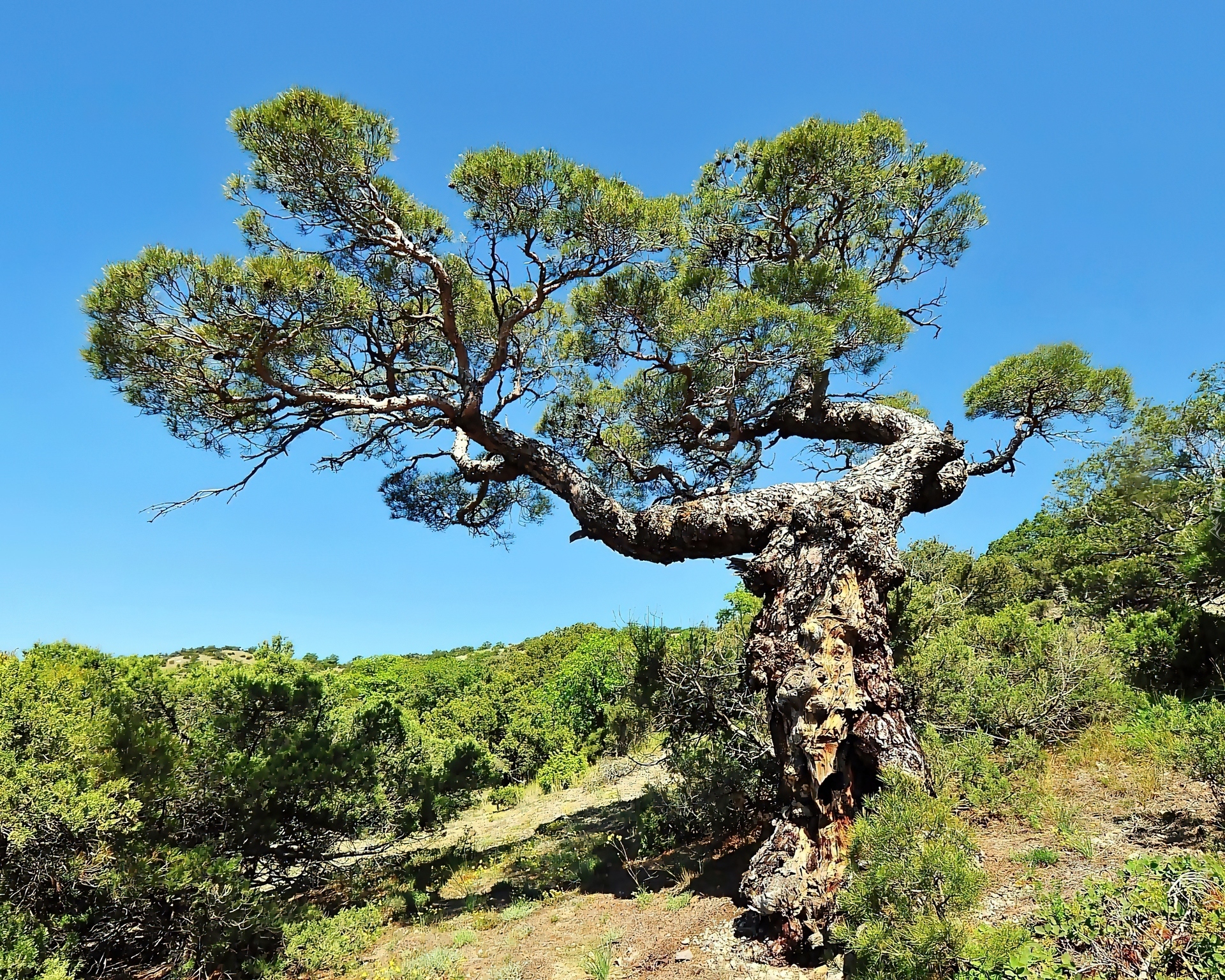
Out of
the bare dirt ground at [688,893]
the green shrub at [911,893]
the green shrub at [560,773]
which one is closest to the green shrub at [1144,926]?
the green shrub at [911,893]

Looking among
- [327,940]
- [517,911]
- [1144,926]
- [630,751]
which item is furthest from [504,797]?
[1144,926]

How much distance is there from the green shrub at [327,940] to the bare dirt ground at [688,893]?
0.16 meters

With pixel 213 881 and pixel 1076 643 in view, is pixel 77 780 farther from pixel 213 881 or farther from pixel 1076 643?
pixel 1076 643

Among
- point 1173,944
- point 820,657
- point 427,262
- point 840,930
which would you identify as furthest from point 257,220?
point 1173,944

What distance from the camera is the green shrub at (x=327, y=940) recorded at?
5047 mm

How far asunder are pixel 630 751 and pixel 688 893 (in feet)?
18.5

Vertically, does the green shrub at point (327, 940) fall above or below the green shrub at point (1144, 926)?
below

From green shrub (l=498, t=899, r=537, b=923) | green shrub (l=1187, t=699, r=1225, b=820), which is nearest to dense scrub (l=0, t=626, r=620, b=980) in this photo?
green shrub (l=498, t=899, r=537, b=923)

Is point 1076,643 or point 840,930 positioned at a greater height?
point 1076,643

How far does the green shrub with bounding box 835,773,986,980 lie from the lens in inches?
119

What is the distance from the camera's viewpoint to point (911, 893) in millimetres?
3344

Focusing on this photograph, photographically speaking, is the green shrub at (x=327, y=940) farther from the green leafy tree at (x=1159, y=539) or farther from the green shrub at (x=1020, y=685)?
the green leafy tree at (x=1159, y=539)

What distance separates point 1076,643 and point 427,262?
8.35 m

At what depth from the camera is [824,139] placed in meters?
6.22
